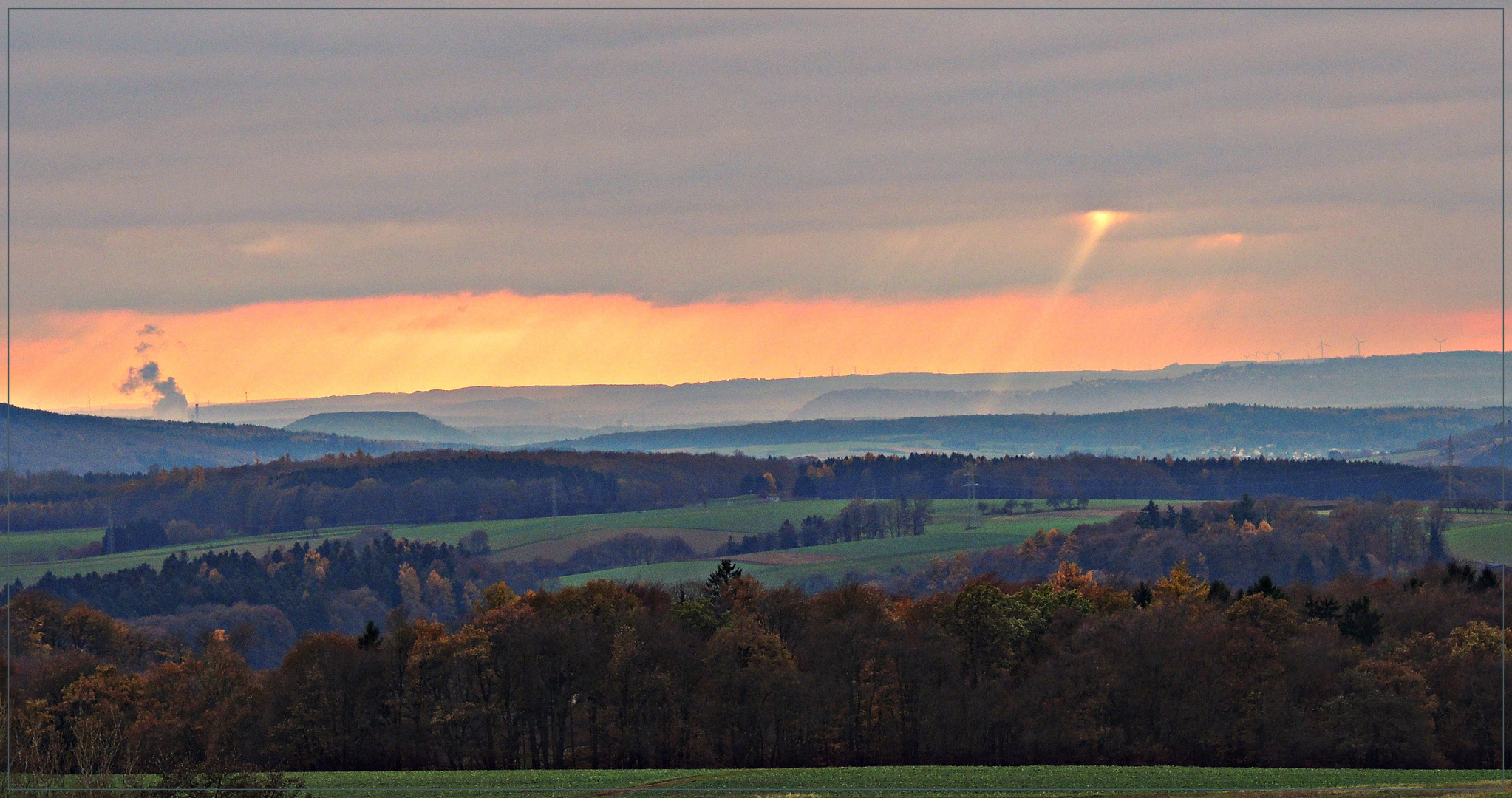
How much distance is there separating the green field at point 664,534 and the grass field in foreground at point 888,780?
80.1 metres

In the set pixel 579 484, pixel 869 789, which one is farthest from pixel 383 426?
pixel 869 789

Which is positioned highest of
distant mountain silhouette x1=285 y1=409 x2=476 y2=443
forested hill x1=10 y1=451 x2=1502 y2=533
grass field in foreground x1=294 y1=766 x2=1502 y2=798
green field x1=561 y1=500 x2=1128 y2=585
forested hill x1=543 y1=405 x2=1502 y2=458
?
distant mountain silhouette x1=285 y1=409 x2=476 y2=443

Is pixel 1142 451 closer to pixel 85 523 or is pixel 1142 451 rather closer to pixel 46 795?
pixel 85 523

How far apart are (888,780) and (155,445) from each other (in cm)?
14899

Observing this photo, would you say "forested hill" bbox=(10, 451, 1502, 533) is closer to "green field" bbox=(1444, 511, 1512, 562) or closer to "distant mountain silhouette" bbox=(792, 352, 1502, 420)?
"green field" bbox=(1444, 511, 1512, 562)

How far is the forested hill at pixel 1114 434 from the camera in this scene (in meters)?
114

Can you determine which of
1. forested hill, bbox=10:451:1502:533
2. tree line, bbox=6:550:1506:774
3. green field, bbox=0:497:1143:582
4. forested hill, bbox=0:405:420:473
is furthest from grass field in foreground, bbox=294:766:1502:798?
forested hill, bbox=10:451:1502:533

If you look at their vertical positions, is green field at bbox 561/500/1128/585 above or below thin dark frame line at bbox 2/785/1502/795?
above

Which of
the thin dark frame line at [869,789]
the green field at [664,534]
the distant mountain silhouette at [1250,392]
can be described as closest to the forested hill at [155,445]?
the green field at [664,534]

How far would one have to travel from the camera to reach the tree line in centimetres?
5391

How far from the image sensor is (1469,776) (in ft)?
132

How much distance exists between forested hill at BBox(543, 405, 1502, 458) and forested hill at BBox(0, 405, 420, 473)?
106 feet

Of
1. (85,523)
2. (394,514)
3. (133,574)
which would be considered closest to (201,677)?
(133,574)

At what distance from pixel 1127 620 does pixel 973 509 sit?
105 meters
